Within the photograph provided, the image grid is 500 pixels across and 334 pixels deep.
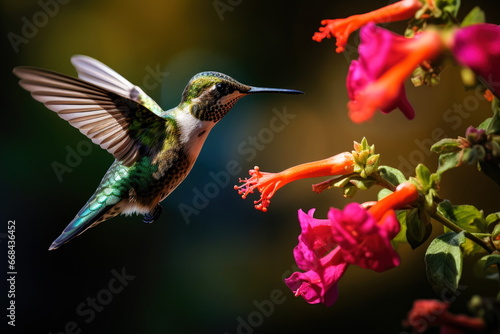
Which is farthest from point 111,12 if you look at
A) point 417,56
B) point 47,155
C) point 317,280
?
point 417,56

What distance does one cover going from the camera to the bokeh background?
2.81 meters

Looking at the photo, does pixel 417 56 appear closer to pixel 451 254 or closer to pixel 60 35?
pixel 451 254

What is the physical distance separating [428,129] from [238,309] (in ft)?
4.26

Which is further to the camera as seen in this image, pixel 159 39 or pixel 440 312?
pixel 159 39

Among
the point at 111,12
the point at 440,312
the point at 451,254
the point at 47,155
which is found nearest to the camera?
the point at 440,312

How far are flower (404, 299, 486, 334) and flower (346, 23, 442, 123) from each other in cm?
22

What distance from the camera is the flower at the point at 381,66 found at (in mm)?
633

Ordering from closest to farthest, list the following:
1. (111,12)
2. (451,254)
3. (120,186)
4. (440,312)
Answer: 1. (440,312)
2. (451,254)
3. (120,186)
4. (111,12)

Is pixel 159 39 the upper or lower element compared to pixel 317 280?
upper

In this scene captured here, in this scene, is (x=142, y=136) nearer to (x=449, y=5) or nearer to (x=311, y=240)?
(x=311, y=240)

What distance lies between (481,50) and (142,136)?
992mm

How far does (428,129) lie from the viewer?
2904 mm

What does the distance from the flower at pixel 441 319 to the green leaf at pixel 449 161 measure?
11.9 inches

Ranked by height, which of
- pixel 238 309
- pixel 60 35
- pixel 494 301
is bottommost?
pixel 238 309
